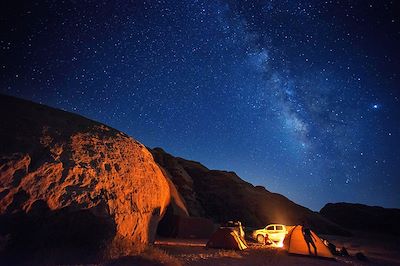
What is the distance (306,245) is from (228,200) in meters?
29.4

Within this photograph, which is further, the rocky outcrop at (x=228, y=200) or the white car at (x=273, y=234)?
the rocky outcrop at (x=228, y=200)

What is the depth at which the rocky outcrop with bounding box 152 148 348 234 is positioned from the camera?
4228 cm

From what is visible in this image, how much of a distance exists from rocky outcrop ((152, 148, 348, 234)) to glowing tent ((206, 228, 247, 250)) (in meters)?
20.9

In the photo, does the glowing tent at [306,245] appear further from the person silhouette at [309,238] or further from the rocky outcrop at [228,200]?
the rocky outcrop at [228,200]

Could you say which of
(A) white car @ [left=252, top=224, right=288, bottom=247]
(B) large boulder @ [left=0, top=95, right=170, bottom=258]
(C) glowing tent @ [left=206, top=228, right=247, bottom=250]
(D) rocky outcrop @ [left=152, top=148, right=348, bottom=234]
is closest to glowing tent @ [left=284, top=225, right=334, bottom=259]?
(C) glowing tent @ [left=206, top=228, right=247, bottom=250]

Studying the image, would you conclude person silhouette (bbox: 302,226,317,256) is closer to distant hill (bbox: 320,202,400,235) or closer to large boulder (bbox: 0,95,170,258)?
large boulder (bbox: 0,95,170,258)

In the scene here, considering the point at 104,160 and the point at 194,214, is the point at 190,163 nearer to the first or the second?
the point at 194,214

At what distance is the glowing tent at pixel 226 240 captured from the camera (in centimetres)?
1634

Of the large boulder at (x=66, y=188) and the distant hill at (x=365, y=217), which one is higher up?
the distant hill at (x=365, y=217)

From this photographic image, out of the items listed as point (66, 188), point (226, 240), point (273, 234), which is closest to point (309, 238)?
point (226, 240)

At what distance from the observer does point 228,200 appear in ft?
148

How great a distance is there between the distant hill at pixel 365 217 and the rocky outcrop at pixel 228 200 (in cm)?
2101

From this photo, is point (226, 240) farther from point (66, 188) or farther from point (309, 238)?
point (66, 188)

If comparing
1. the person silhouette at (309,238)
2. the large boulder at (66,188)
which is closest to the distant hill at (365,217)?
the person silhouette at (309,238)
